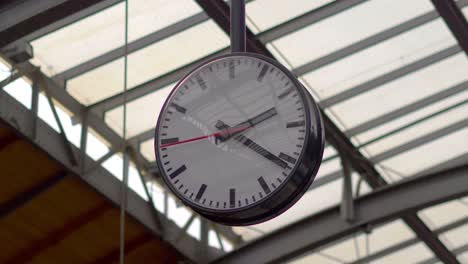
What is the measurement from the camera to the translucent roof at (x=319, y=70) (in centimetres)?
1340

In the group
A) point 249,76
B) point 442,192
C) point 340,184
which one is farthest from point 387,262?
point 249,76

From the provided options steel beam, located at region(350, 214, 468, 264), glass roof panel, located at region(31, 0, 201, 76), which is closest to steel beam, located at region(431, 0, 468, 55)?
glass roof panel, located at region(31, 0, 201, 76)

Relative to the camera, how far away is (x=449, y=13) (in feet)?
46.6

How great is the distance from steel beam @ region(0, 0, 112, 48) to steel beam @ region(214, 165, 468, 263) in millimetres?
6847

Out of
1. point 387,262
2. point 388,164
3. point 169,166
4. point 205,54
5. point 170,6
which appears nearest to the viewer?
point 169,166

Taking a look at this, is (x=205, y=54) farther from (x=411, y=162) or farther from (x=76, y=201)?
(x=411, y=162)

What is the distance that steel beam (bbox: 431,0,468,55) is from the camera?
46.2ft

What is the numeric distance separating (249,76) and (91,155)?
983 cm

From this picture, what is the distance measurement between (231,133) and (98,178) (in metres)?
9.82

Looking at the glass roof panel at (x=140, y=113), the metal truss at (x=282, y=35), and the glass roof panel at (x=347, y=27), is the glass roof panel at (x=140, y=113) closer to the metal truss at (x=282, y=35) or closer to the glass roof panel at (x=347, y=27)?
the metal truss at (x=282, y=35)

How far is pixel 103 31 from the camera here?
1318cm

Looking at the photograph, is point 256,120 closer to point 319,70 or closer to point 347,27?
point 347,27

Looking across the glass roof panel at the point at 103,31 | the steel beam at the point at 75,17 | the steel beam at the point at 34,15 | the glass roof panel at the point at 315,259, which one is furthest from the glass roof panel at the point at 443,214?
the steel beam at the point at 34,15

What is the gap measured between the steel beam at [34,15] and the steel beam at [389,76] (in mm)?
6136
